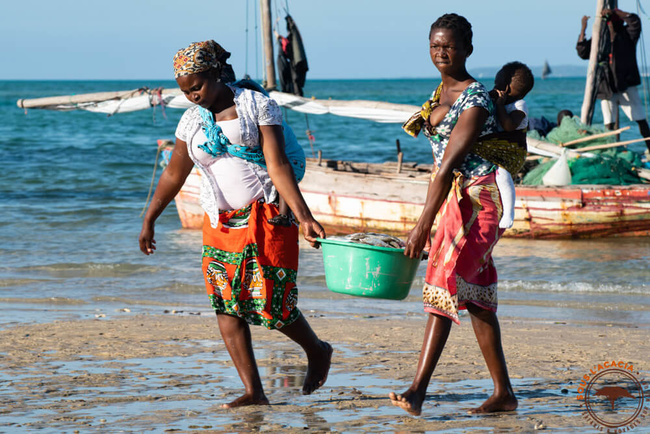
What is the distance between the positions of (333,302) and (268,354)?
2443 millimetres

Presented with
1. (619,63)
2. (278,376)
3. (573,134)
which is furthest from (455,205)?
(619,63)

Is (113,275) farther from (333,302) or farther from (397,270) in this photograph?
(397,270)

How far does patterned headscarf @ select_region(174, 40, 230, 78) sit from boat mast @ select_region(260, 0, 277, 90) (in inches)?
402

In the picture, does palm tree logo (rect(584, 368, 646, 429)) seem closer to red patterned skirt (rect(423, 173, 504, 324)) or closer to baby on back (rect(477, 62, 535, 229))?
red patterned skirt (rect(423, 173, 504, 324))

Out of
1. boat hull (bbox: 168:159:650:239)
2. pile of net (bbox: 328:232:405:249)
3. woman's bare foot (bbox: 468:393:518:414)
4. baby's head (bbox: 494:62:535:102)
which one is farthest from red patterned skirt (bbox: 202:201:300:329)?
boat hull (bbox: 168:159:650:239)

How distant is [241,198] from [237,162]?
0.53 ft

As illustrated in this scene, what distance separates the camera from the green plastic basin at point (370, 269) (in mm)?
3670

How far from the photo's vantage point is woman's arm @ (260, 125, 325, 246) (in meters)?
3.55

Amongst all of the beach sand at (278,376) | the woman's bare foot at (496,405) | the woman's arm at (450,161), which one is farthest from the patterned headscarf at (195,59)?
the woman's bare foot at (496,405)

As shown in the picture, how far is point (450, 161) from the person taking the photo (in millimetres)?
3387

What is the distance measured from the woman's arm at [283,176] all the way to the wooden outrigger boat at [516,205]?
7.52m

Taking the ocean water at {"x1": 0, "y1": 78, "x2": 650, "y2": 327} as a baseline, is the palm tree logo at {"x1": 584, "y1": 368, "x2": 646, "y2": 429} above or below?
above

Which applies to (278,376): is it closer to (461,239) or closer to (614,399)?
(461,239)

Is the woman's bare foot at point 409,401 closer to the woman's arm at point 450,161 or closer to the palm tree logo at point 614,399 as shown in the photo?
the woman's arm at point 450,161
